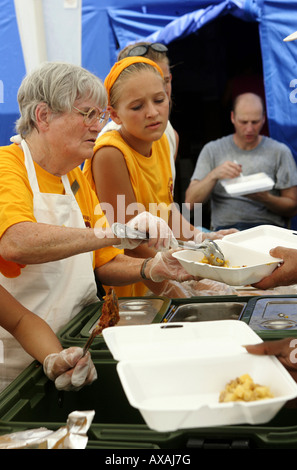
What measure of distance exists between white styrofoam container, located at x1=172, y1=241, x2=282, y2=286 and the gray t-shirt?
239 centimetres

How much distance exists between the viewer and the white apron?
70.9 inches

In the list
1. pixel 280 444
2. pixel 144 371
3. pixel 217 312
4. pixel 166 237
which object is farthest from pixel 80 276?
pixel 280 444

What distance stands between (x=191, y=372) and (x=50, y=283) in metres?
0.78

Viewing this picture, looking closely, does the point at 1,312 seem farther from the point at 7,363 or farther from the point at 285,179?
the point at 285,179

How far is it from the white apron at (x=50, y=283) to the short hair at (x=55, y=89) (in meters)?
0.14

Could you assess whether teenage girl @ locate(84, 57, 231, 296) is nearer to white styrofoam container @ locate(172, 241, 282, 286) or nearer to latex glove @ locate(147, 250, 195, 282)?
latex glove @ locate(147, 250, 195, 282)

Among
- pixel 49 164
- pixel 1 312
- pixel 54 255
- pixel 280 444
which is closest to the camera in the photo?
pixel 280 444

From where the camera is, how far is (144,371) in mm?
1232

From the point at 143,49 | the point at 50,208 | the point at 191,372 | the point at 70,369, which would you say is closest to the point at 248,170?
the point at 143,49

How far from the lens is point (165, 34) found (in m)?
4.68

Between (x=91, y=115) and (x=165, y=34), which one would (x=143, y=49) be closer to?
(x=91, y=115)

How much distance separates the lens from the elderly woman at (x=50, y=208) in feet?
5.70

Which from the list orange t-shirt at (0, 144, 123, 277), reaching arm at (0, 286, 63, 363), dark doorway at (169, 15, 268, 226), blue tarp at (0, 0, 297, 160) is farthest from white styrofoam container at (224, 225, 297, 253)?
dark doorway at (169, 15, 268, 226)

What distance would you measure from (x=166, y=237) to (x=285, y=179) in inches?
113
